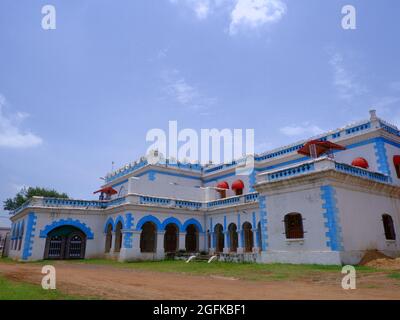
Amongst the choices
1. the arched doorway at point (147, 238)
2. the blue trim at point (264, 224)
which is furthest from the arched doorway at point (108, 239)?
the blue trim at point (264, 224)

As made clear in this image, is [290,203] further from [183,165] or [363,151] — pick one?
[183,165]

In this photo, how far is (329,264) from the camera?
1377 cm

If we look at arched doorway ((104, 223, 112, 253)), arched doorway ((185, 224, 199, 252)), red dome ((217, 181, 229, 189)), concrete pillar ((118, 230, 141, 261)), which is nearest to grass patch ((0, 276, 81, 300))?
concrete pillar ((118, 230, 141, 261))

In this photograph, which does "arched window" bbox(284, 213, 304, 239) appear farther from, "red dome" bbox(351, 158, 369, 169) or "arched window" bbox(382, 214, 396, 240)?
"red dome" bbox(351, 158, 369, 169)

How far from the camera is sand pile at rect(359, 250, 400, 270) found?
13.3 m

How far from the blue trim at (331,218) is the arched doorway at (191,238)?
1419 centimetres

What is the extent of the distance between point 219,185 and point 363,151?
13.7 meters

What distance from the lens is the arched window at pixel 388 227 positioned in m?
17.3

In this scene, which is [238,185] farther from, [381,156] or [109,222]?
[381,156]

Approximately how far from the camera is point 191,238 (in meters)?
27.3

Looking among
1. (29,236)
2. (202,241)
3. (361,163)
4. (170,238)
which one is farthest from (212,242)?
(29,236)

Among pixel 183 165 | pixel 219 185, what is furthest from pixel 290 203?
pixel 183 165

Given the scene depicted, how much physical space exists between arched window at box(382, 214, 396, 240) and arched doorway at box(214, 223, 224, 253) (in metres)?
12.3
